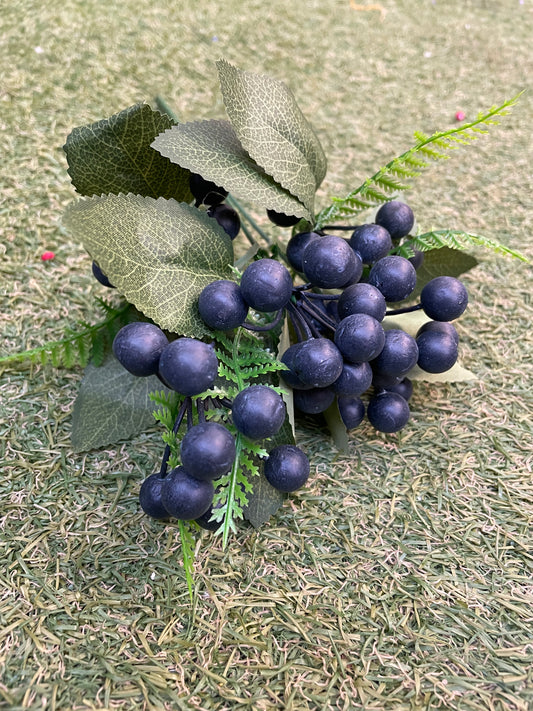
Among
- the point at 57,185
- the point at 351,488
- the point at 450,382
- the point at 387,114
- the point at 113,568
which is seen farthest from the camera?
the point at 387,114

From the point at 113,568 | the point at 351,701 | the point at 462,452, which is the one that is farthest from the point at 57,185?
the point at 351,701

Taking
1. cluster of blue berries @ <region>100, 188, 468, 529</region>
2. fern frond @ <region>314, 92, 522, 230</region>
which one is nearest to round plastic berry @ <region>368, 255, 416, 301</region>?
cluster of blue berries @ <region>100, 188, 468, 529</region>

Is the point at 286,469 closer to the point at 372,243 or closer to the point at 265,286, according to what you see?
the point at 265,286

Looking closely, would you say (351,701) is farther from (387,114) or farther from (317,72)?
(317,72)

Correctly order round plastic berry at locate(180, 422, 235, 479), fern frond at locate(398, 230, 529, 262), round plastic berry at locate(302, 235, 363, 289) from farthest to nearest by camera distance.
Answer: fern frond at locate(398, 230, 529, 262) < round plastic berry at locate(302, 235, 363, 289) < round plastic berry at locate(180, 422, 235, 479)

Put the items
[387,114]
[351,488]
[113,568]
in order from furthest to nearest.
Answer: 1. [387,114]
2. [351,488]
3. [113,568]

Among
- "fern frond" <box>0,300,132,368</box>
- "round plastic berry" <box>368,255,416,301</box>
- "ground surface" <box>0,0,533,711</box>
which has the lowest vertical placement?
"ground surface" <box>0,0,533,711</box>

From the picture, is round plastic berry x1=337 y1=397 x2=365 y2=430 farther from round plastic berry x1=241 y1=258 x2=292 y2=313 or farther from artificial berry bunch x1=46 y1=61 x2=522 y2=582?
round plastic berry x1=241 y1=258 x2=292 y2=313
